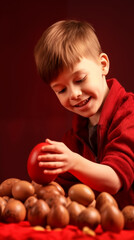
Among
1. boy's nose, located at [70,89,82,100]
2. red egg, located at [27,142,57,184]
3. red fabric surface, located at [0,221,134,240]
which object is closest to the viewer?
red fabric surface, located at [0,221,134,240]

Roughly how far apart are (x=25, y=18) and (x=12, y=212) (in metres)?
1.23

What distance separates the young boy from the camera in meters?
1.00

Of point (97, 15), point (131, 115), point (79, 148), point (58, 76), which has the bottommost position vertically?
point (79, 148)

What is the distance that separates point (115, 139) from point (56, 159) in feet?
0.83

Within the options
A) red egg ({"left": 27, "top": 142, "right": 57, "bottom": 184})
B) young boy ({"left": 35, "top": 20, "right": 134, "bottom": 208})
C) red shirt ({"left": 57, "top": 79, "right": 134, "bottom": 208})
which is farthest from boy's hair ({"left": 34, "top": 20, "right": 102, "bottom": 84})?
red egg ({"left": 27, "top": 142, "right": 57, "bottom": 184})

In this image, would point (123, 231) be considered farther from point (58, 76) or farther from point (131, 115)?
point (58, 76)

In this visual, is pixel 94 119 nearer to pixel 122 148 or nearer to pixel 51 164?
pixel 122 148

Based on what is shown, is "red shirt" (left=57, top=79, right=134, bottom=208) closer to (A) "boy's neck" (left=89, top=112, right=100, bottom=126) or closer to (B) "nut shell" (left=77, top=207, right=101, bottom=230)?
(A) "boy's neck" (left=89, top=112, right=100, bottom=126)

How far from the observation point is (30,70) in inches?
73.4

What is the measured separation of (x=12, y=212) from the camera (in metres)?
0.83

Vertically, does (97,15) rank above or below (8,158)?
above

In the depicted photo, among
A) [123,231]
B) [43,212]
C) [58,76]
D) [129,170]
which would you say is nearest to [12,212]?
[43,212]

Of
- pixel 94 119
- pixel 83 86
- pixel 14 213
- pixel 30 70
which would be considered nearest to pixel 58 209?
pixel 14 213

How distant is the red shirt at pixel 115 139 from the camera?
1013mm
